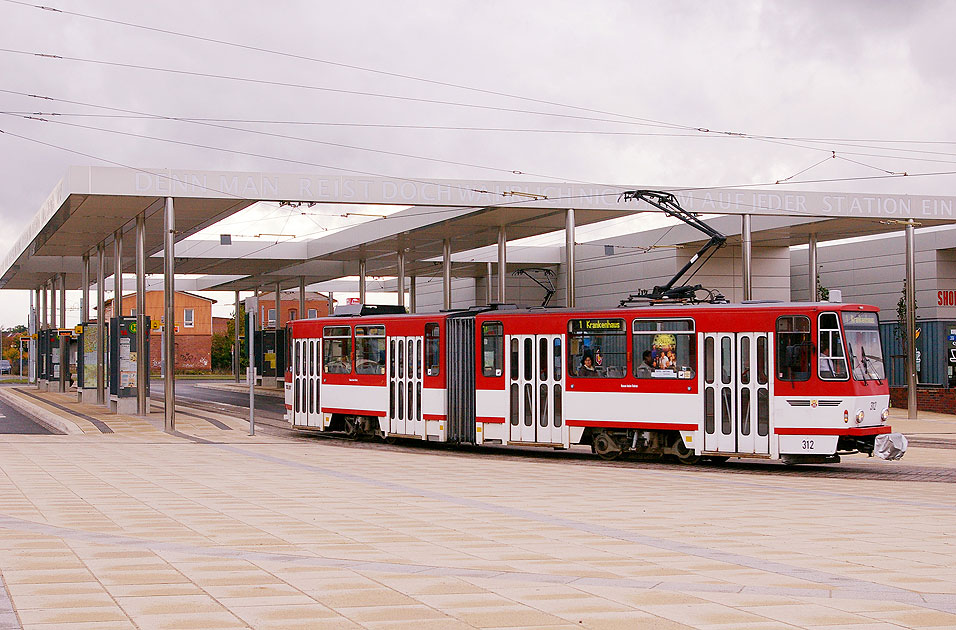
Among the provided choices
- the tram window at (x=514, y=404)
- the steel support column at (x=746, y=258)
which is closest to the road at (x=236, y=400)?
the steel support column at (x=746, y=258)

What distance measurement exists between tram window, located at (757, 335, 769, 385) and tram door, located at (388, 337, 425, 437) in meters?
7.22

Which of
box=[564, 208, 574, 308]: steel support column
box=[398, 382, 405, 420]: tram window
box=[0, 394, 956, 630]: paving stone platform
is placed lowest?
box=[0, 394, 956, 630]: paving stone platform

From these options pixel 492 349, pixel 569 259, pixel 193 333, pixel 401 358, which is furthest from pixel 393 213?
pixel 193 333

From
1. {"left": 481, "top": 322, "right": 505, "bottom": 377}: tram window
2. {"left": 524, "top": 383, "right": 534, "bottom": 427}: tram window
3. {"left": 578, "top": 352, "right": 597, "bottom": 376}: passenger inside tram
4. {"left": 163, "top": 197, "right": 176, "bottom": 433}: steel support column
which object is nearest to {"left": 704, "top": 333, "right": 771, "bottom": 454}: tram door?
{"left": 578, "top": 352, "right": 597, "bottom": 376}: passenger inside tram

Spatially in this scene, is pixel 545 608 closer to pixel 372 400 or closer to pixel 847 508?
pixel 847 508

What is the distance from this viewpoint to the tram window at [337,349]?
1003 inches

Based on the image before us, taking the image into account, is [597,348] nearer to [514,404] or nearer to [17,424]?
[514,404]

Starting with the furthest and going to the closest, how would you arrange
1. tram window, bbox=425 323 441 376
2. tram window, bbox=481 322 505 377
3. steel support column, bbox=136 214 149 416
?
steel support column, bbox=136 214 149 416
tram window, bbox=425 323 441 376
tram window, bbox=481 322 505 377

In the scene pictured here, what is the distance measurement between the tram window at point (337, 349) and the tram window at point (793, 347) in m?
9.86

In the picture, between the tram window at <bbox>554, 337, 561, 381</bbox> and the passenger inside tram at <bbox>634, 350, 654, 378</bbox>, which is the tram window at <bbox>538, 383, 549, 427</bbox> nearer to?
the tram window at <bbox>554, 337, 561, 381</bbox>

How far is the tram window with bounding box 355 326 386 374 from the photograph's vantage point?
80.9 feet

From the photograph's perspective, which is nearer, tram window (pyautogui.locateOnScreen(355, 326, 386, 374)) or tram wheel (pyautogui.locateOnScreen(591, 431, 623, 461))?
tram wheel (pyautogui.locateOnScreen(591, 431, 623, 461))

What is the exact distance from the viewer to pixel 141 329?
3017cm

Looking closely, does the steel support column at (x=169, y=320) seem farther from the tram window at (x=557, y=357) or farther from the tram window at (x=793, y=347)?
the tram window at (x=793, y=347)
